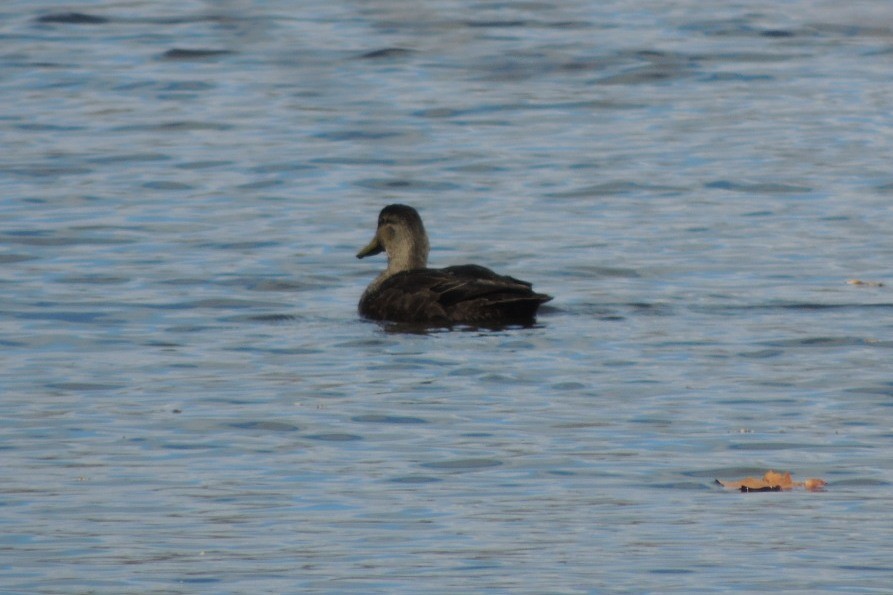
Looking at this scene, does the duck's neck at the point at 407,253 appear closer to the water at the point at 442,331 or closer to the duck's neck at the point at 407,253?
the duck's neck at the point at 407,253

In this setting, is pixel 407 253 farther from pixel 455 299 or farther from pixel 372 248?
pixel 455 299

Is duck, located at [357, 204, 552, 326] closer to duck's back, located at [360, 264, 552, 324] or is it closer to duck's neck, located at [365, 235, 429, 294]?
duck's back, located at [360, 264, 552, 324]

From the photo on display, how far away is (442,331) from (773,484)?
16.9 ft

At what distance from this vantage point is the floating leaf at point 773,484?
928cm

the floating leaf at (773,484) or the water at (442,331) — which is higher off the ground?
the floating leaf at (773,484)

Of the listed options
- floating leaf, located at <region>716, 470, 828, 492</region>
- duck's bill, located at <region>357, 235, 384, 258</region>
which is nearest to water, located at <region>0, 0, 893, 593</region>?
floating leaf, located at <region>716, 470, 828, 492</region>

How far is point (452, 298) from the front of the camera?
1450 centimetres

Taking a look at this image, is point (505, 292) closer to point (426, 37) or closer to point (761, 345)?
point (761, 345)

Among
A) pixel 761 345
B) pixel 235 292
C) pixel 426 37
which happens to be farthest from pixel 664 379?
pixel 426 37

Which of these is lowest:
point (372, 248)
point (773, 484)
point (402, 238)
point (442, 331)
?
point (442, 331)

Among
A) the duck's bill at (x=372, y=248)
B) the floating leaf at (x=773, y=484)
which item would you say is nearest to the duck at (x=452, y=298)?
the duck's bill at (x=372, y=248)

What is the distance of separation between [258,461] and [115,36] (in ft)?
68.7

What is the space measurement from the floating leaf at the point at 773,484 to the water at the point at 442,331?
10cm

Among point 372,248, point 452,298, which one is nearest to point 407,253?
point 372,248
